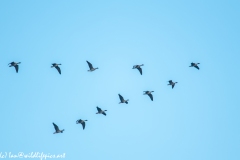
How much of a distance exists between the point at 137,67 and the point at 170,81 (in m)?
4.60

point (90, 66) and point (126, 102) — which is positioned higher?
point (90, 66)

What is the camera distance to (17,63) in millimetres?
46688

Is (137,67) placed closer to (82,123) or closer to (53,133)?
(82,123)

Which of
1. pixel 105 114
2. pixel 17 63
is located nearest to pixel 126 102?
pixel 105 114

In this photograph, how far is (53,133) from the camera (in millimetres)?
47438

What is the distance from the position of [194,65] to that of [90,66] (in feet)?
43.7

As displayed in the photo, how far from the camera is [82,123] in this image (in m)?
48.1

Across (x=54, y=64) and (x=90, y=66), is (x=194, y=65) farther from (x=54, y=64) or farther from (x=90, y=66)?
(x=54, y=64)

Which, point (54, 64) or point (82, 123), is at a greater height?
point (54, 64)

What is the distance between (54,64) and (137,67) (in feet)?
32.5

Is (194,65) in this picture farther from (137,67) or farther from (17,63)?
(17,63)

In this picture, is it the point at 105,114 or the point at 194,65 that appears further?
the point at 194,65

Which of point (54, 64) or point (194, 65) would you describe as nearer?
point (54, 64)

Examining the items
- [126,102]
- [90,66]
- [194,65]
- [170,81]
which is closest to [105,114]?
[126,102]
